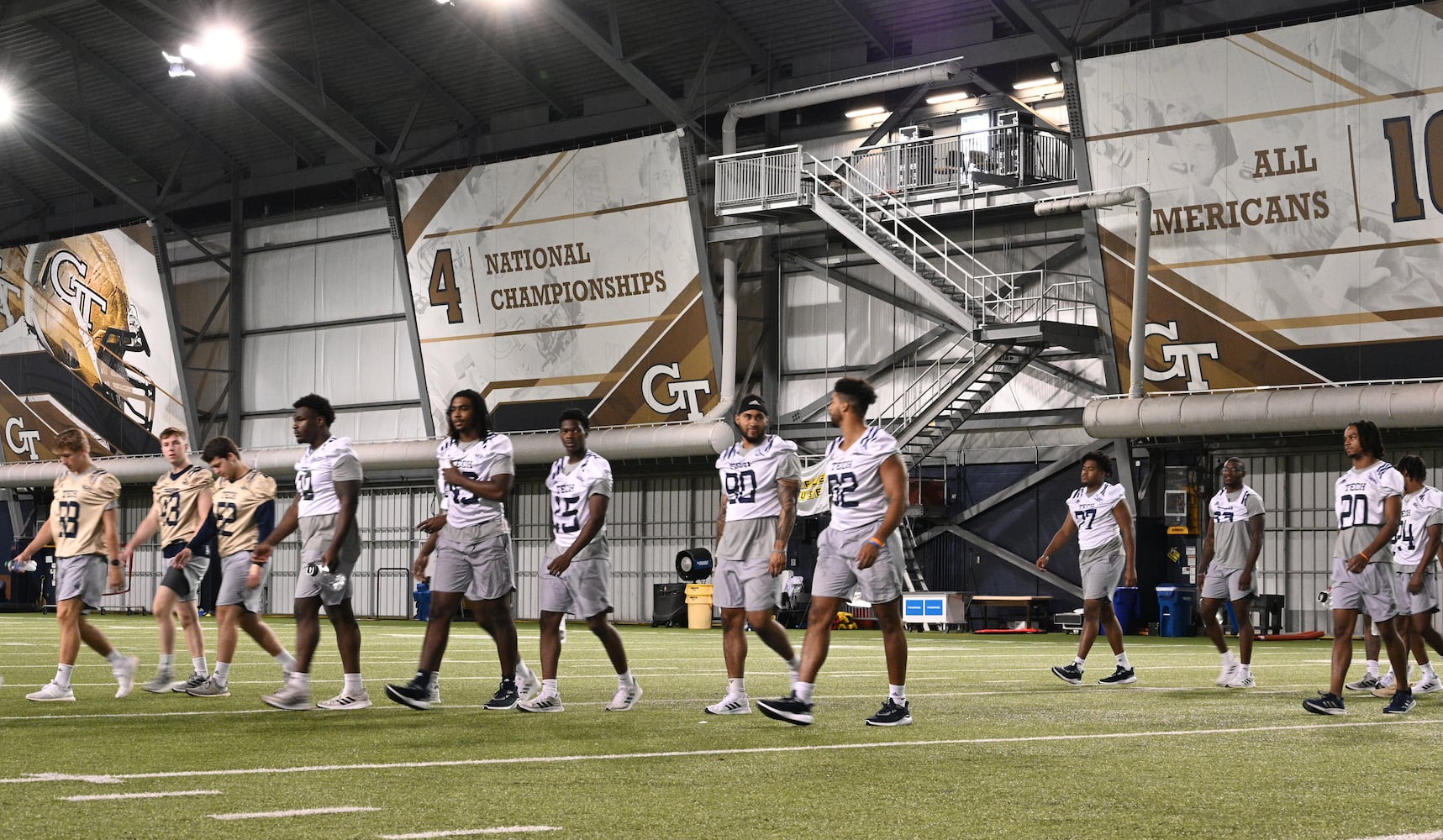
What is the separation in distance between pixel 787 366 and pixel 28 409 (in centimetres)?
2295

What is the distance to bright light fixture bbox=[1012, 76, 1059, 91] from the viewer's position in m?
32.3

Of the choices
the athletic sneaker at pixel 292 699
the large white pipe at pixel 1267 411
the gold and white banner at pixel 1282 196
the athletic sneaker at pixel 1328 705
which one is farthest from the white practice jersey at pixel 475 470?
the gold and white banner at pixel 1282 196

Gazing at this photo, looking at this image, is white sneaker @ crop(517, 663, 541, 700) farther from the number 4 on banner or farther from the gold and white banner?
the number 4 on banner

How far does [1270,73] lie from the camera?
90.0 ft

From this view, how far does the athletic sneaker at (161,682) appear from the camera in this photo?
41.2 ft

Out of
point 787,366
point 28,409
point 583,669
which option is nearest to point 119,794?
point 583,669

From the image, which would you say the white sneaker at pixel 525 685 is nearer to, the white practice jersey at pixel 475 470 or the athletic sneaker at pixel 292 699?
the white practice jersey at pixel 475 470

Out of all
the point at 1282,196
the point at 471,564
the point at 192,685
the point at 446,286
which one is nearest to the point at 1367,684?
the point at 471,564

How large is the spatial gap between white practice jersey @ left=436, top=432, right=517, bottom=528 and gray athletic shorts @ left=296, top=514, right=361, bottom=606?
2.17 ft

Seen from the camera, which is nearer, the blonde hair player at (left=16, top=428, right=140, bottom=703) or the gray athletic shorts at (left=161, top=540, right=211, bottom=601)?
the blonde hair player at (left=16, top=428, right=140, bottom=703)

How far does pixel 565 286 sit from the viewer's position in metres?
35.7

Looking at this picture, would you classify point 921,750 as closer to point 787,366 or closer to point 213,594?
point 787,366

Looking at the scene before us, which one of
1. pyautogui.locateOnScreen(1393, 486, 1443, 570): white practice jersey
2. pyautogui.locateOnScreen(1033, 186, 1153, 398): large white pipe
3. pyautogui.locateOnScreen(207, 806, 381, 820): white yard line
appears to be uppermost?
pyautogui.locateOnScreen(1033, 186, 1153, 398): large white pipe

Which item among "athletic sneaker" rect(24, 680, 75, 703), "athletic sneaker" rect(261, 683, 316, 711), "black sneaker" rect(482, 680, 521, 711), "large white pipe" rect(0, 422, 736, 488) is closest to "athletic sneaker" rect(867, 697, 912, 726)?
"black sneaker" rect(482, 680, 521, 711)
